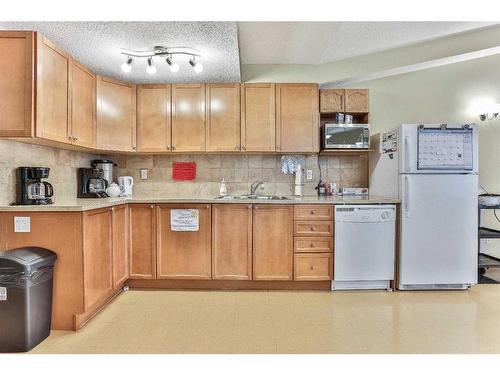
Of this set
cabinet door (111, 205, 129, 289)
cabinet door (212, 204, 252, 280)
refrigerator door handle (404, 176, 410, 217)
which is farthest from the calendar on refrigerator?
cabinet door (111, 205, 129, 289)

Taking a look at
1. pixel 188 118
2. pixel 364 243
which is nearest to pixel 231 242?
pixel 364 243

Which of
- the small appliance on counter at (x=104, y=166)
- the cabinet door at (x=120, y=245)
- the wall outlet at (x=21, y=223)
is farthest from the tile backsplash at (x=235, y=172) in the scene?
the wall outlet at (x=21, y=223)

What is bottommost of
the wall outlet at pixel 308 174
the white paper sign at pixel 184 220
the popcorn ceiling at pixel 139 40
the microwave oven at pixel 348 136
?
the white paper sign at pixel 184 220

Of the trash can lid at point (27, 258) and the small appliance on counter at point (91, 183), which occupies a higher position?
the small appliance on counter at point (91, 183)

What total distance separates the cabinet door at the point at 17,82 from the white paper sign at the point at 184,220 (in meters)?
1.42

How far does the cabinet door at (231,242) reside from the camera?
3.17m

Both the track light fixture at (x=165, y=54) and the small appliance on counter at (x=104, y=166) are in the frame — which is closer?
the track light fixture at (x=165, y=54)

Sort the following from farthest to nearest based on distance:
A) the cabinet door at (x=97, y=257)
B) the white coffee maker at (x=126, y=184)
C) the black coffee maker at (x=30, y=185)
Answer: the white coffee maker at (x=126, y=184) < the black coffee maker at (x=30, y=185) < the cabinet door at (x=97, y=257)

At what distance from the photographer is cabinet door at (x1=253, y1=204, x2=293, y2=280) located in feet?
10.4

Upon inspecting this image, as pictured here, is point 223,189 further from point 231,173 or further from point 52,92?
point 52,92

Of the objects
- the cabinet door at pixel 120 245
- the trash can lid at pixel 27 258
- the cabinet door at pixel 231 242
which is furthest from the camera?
the cabinet door at pixel 231 242

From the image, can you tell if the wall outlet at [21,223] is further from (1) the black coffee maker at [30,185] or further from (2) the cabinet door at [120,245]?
(2) the cabinet door at [120,245]

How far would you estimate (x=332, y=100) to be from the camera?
11.8 feet

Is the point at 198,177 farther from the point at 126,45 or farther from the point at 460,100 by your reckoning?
the point at 460,100
